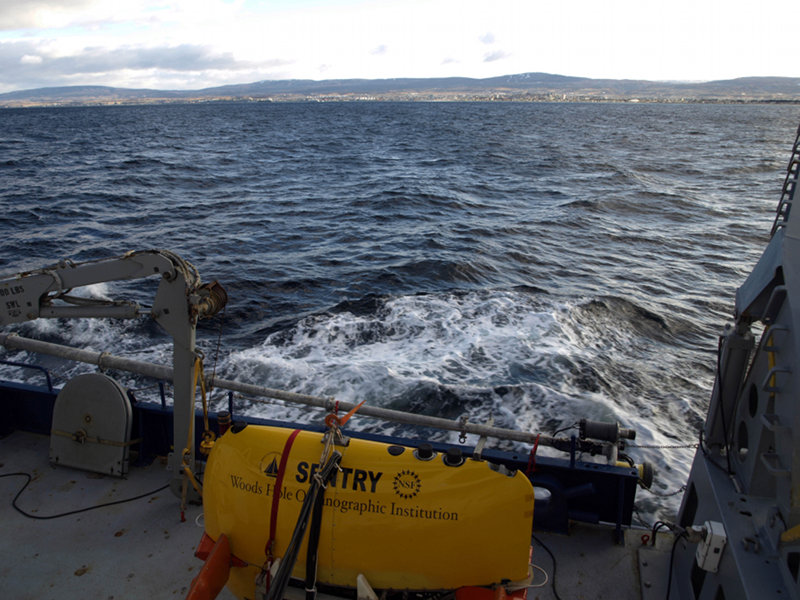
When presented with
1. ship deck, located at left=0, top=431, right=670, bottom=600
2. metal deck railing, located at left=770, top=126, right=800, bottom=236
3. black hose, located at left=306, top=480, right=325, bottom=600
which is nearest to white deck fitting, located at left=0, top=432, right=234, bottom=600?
ship deck, located at left=0, top=431, right=670, bottom=600

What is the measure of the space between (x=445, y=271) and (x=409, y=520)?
12.5 meters

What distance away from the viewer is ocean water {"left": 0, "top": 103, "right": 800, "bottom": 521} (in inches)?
384

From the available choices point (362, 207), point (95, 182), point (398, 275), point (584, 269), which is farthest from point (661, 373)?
point (95, 182)

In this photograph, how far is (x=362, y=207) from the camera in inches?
949

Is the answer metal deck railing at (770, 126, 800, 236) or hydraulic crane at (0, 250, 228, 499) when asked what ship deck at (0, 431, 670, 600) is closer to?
hydraulic crane at (0, 250, 228, 499)

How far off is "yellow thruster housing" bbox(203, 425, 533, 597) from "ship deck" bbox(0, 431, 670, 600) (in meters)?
0.97

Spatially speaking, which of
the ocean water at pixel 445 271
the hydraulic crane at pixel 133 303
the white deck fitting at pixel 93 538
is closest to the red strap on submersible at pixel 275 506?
the white deck fitting at pixel 93 538

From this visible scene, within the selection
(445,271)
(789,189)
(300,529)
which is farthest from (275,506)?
(445,271)

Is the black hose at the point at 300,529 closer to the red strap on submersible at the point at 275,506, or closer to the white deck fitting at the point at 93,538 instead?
the red strap on submersible at the point at 275,506

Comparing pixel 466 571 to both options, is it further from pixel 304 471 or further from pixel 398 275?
pixel 398 275

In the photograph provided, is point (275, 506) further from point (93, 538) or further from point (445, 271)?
point (445, 271)

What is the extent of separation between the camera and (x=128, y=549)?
450cm

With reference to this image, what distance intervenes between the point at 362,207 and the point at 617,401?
1656 centimetres

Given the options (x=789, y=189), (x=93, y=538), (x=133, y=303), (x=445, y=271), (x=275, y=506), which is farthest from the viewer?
(x=445, y=271)
